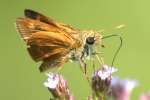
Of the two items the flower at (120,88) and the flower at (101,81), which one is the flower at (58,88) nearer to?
the flower at (101,81)

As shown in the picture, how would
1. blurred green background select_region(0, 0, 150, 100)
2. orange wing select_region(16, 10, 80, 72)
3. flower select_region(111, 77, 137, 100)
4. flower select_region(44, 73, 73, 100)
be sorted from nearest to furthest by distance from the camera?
flower select_region(111, 77, 137, 100)
flower select_region(44, 73, 73, 100)
orange wing select_region(16, 10, 80, 72)
blurred green background select_region(0, 0, 150, 100)

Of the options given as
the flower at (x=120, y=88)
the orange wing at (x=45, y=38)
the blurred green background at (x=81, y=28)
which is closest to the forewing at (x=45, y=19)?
the orange wing at (x=45, y=38)

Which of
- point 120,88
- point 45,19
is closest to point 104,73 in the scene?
point 120,88

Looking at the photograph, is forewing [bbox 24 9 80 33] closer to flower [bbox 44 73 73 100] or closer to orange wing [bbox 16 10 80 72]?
orange wing [bbox 16 10 80 72]

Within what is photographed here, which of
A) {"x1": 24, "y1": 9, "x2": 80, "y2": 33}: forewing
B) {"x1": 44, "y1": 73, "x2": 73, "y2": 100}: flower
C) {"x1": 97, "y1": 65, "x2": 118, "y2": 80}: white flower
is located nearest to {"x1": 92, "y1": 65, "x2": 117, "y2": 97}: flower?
{"x1": 97, "y1": 65, "x2": 118, "y2": 80}: white flower

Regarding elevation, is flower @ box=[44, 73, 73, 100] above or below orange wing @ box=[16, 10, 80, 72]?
below

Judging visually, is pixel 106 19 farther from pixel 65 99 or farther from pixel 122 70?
pixel 65 99

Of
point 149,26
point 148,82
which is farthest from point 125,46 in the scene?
point 148,82
